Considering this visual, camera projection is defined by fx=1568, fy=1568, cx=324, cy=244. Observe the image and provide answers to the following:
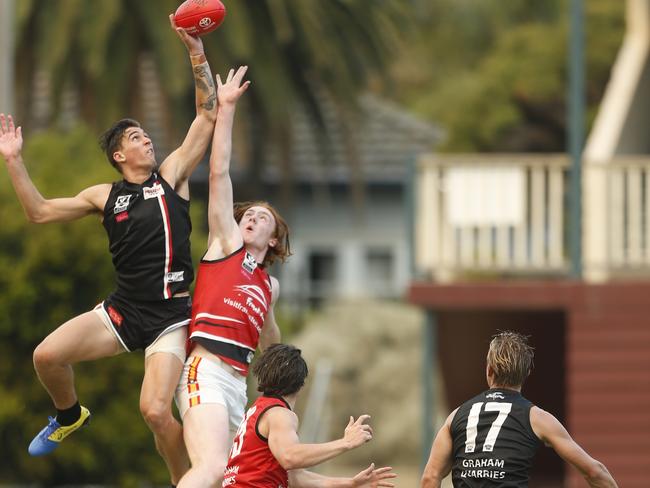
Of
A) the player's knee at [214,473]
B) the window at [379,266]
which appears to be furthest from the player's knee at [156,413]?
the window at [379,266]

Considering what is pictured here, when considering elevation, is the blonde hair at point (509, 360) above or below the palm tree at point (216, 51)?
below

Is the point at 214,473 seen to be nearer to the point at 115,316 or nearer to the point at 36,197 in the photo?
the point at 115,316

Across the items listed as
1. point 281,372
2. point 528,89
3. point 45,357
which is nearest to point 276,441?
point 281,372

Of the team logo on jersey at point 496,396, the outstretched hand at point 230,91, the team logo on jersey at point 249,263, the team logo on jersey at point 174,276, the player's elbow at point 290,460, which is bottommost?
the player's elbow at point 290,460

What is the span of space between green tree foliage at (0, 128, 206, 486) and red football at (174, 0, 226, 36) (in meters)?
7.98

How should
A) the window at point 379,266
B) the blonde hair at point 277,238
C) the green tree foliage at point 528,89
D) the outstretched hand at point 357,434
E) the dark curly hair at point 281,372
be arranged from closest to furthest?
the outstretched hand at point 357,434
the dark curly hair at point 281,372
the blonde hair at point 277,238
the green tree foliage at point 528,89
the window at point 379,266

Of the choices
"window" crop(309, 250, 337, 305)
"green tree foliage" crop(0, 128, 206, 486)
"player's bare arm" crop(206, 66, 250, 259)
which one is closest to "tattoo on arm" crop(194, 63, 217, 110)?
"player's bare arm" crop(206, 66, 250, 259)

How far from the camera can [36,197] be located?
8.46 m

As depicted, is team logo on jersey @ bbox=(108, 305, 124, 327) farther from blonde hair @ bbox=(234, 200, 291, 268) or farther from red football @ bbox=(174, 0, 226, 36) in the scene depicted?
red football @ bbox=(174, 0, 226, 36)

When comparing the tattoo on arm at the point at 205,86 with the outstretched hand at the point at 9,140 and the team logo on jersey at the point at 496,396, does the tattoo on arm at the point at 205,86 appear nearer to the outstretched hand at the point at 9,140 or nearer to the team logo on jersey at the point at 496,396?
the outstretched hand at the point at 9,140

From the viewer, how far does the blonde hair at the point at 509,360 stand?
7.33 metres

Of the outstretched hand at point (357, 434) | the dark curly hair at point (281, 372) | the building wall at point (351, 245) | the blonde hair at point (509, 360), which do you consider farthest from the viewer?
the building wall at point (351, 245)

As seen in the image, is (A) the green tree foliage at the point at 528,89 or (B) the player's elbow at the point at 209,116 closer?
(B) the player's elbow at the point at 209,116

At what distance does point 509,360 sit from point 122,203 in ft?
7.74
